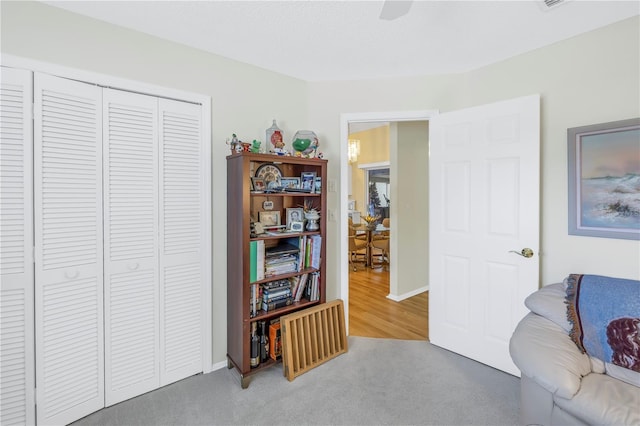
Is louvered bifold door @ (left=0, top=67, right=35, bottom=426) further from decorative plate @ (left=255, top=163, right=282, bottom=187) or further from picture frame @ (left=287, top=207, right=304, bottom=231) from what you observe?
picture frame @ (left=287, top=207, right=304, bottom=231)

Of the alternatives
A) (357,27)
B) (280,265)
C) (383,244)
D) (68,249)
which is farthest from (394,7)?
(383,244)

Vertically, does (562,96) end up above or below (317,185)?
above

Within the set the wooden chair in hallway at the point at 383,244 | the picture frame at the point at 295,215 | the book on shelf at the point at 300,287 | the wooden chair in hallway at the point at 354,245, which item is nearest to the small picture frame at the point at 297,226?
the picture frame at the point at 295,215

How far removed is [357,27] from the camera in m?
1.94

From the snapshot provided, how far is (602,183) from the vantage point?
193cm

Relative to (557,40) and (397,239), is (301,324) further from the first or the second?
(557,40)

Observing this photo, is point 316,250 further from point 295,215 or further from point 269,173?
point 269,173

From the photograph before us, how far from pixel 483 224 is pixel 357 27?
67.5 inches

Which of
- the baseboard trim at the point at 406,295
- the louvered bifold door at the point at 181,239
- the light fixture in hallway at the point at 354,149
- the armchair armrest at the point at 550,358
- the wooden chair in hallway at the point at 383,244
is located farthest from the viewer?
the light fixture in hallway at the point at 354,149

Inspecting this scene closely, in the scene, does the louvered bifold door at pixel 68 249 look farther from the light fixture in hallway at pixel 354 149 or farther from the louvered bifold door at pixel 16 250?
the light fixture in hallway at pixel 354 149

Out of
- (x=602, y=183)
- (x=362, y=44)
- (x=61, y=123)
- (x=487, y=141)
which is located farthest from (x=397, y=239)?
(x=61, y=123)

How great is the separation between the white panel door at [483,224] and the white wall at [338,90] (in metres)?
0.17

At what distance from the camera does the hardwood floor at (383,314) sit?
2.99 m

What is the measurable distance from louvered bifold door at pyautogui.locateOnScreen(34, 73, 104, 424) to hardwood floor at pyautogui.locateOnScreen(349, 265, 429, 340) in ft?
6.92
